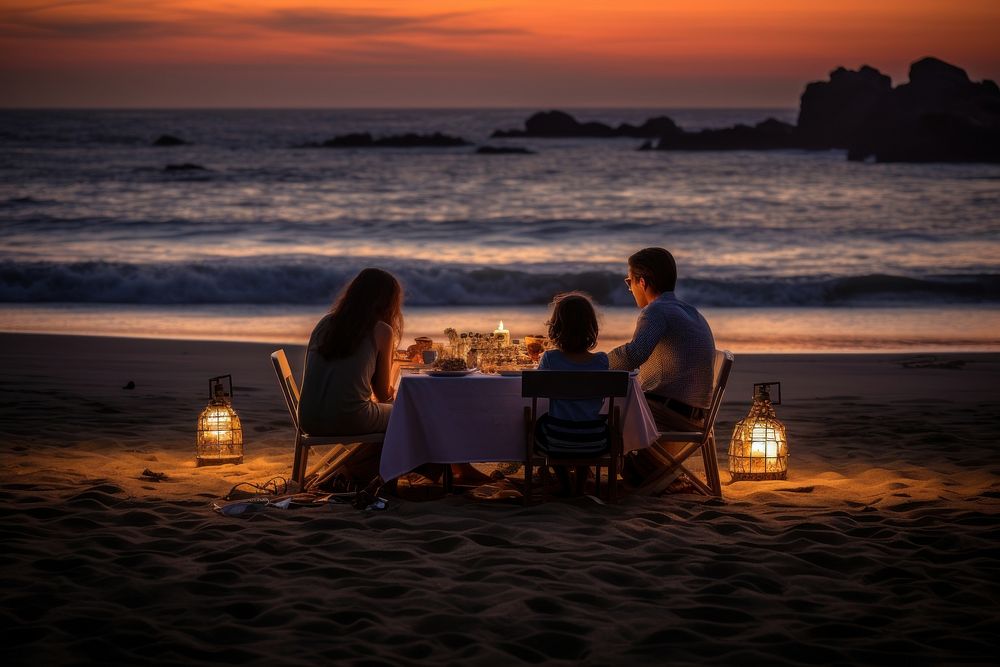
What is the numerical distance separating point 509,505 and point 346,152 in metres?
45.5

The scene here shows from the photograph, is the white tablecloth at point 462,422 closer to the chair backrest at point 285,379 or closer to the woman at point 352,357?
the woman at point 352,357

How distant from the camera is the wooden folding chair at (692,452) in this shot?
6113 mm

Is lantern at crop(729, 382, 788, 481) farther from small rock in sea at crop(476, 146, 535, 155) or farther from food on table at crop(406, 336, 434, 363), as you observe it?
small rock in sea at crop(476, 146, 535, 155)

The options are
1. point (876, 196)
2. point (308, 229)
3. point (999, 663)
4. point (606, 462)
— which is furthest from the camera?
point (876, 196)

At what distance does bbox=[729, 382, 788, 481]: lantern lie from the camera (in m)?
6.70

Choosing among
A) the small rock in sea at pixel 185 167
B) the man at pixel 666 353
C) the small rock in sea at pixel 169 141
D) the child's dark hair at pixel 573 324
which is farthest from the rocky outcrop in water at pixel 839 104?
the child's dark hair at pixel 573 324

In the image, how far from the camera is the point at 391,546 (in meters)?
5.23

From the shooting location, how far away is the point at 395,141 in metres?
56.7

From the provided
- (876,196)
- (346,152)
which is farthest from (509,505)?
(346,152)

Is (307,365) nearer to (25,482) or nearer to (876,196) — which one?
(25,482)

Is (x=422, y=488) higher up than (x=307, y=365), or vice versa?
(x=307, y=365)

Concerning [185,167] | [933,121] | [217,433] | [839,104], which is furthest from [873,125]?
[217,433]

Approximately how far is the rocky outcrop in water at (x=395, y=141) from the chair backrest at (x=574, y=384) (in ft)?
161

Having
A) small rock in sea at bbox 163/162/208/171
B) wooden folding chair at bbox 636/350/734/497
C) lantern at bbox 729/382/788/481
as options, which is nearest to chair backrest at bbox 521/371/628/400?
wooden folding chair at bbox 636/350/734/497
